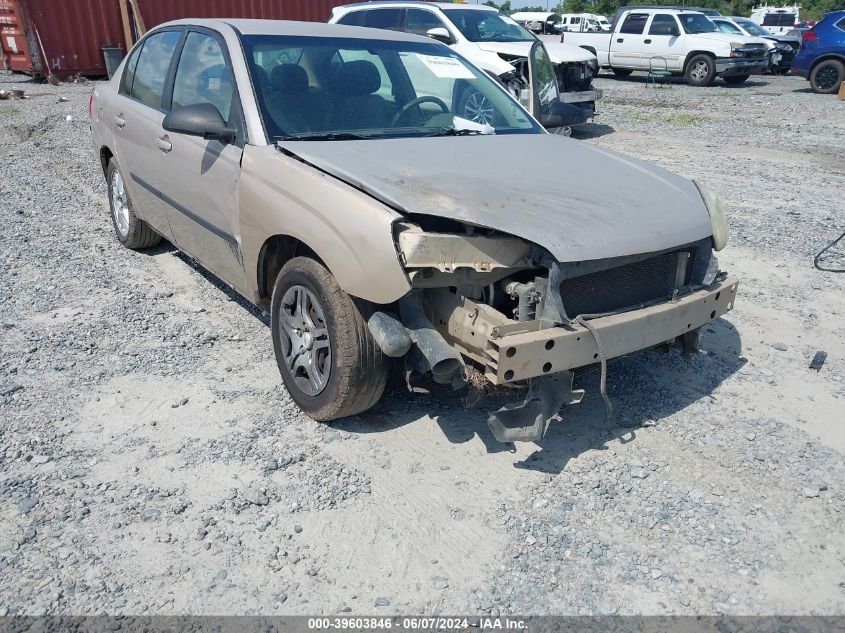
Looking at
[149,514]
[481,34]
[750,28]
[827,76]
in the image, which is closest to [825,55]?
[827,76]

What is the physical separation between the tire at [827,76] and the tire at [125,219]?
16678mm

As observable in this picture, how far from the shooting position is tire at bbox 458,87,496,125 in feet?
14.3

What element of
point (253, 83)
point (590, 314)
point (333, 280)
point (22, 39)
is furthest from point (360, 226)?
point (22, 39)

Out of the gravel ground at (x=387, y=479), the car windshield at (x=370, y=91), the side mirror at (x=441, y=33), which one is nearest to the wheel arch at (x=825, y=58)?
the side mirror at (x=441, y=33)

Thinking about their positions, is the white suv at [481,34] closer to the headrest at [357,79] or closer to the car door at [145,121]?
the car door at [145,121]

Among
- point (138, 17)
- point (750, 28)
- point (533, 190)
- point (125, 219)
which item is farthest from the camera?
point (750, 28)

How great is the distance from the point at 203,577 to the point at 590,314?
1866 millimetres

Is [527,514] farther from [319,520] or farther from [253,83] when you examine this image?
[253,83]

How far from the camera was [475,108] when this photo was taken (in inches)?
172

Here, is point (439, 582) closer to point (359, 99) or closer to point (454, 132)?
point (454, 132)

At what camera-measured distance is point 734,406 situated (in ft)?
12.2

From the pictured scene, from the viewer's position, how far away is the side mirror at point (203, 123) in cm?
358

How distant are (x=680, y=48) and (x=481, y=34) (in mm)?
9509

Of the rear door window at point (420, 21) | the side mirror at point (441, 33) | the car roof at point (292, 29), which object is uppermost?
the car roof at point (292, 29)
